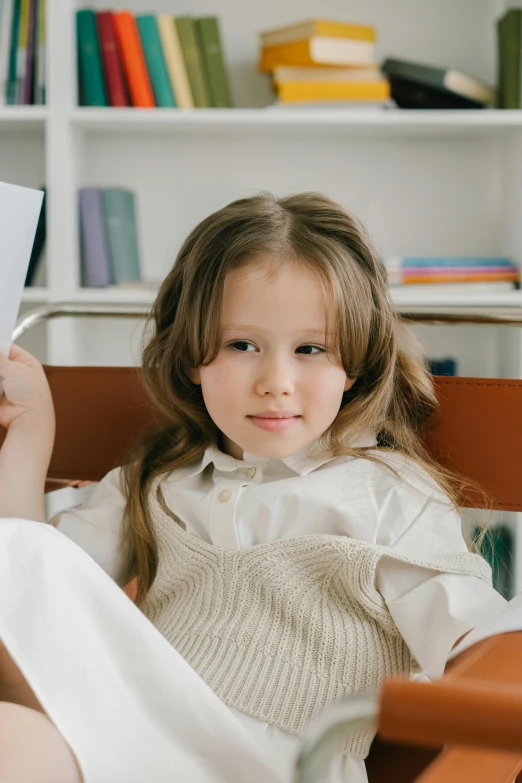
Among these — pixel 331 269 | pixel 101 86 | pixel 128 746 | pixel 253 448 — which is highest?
pixel 101 86

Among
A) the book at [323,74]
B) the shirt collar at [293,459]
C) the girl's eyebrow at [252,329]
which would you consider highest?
the book at [323,74]

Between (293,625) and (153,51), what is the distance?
1529 millimetres

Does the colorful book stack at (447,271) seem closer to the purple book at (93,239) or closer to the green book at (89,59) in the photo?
the purple book at (93,239)

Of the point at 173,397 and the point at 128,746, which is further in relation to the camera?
the point at 173,397

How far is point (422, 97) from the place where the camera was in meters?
2.09

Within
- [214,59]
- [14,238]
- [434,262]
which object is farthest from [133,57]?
[14,238]

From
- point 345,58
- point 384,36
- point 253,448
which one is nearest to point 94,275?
point 345,58

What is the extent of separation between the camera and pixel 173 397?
107cm

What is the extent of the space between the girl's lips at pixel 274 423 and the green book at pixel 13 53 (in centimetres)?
145

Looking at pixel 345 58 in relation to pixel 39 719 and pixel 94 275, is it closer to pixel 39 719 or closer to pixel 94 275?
pixel 94 275

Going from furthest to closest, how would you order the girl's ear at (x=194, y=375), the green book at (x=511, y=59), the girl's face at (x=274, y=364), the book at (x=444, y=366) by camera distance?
the book at (x=444, y=366), the green book at (x=511, y=59), the girl's ear at (x=194, y=375), the girl's face at (x=274, y=364)

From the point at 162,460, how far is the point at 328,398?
Answer: 0.25m

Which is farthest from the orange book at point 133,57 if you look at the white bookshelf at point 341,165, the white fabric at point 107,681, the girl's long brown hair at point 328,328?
the white fabric at point 107,681

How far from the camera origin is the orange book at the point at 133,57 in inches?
80.2
